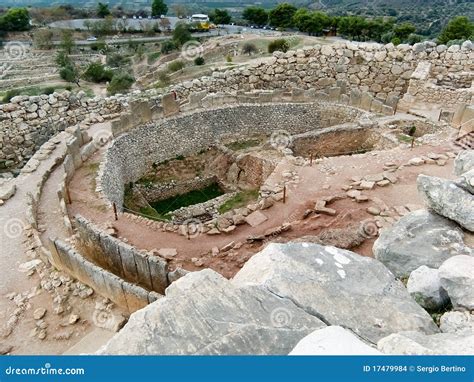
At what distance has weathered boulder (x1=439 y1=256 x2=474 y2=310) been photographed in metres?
4.75

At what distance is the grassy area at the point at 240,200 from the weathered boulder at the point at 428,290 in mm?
9453

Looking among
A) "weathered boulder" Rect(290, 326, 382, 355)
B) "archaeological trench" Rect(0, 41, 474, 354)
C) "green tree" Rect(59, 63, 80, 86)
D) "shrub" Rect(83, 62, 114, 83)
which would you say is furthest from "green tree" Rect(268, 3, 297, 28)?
"weathered boulder" Rect(290, 326, 382, 355)

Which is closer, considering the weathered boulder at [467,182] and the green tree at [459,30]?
A: the weathered boulder at [467,182]

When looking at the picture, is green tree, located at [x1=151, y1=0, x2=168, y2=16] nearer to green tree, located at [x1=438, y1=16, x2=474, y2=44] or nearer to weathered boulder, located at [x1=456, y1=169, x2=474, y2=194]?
green tree, located at [x1=438, y1=16, x2=474, y2=44]

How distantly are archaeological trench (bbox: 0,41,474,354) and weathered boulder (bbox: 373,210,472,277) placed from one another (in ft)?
0.09

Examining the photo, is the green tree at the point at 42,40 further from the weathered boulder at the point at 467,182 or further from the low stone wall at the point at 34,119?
the weathered boulder at the point at 467,182

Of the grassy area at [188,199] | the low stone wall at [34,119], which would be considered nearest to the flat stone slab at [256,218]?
the grassy area at [188,199]

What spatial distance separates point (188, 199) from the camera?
57.1 feet

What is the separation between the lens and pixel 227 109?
62.4 ft

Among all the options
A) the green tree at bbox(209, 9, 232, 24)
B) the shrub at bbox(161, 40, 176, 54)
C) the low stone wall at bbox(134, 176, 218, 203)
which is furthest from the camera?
the green tree at bbox(209, 9, 232, 24)

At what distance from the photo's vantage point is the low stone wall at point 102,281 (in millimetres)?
8038

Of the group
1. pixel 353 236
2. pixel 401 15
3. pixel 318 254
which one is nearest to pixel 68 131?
pixel 353 236

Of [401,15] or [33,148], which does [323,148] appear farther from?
[401,15]

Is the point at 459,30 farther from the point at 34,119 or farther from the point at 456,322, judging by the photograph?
the point at 456,322
